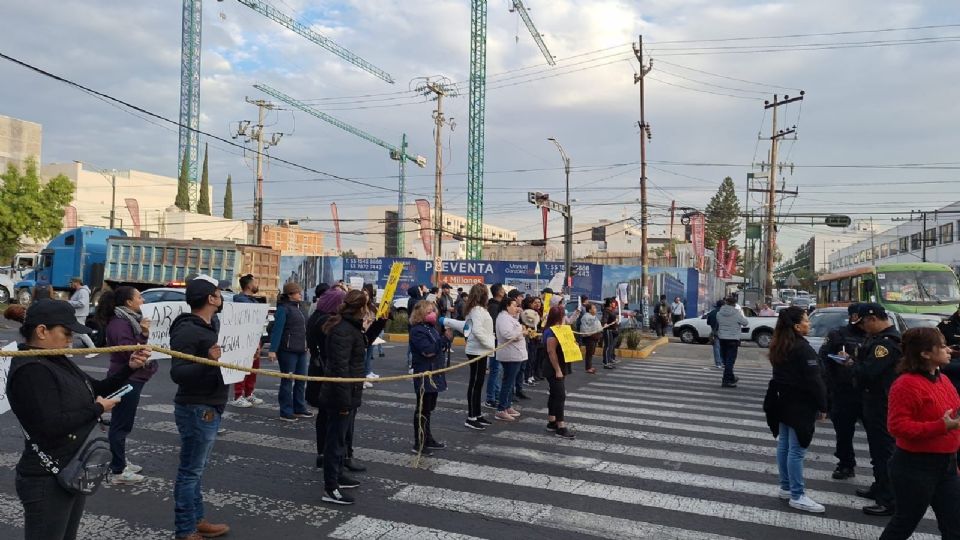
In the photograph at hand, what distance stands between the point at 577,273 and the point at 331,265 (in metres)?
15.7

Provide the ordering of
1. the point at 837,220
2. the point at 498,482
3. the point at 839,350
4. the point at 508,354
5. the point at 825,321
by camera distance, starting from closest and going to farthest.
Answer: the point at 498,482, the point at 839,350, the point at 508,354, the point at 825,321, the point at 837,220

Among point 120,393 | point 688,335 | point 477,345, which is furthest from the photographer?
point 688,335

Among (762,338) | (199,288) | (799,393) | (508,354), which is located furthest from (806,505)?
(762,338)

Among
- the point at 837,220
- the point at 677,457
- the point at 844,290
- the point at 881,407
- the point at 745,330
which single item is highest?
the point at 837,220

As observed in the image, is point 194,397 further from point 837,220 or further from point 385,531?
point 837,220

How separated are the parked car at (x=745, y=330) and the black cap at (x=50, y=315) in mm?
23760

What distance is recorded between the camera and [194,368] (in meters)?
4.52

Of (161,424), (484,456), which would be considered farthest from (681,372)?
(161,424)

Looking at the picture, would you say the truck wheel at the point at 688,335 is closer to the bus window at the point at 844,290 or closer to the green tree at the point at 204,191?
the bus window at the point at 844,290

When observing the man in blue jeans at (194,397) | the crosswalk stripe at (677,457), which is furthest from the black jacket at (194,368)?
the crosswalk stripe at (677,457)

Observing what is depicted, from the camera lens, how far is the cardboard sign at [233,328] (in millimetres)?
5426

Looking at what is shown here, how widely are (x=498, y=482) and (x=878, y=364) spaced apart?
3505mm

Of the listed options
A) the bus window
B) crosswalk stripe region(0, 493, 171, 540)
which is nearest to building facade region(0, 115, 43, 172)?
the bus window

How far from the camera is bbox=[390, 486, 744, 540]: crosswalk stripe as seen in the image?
511 centimetres
